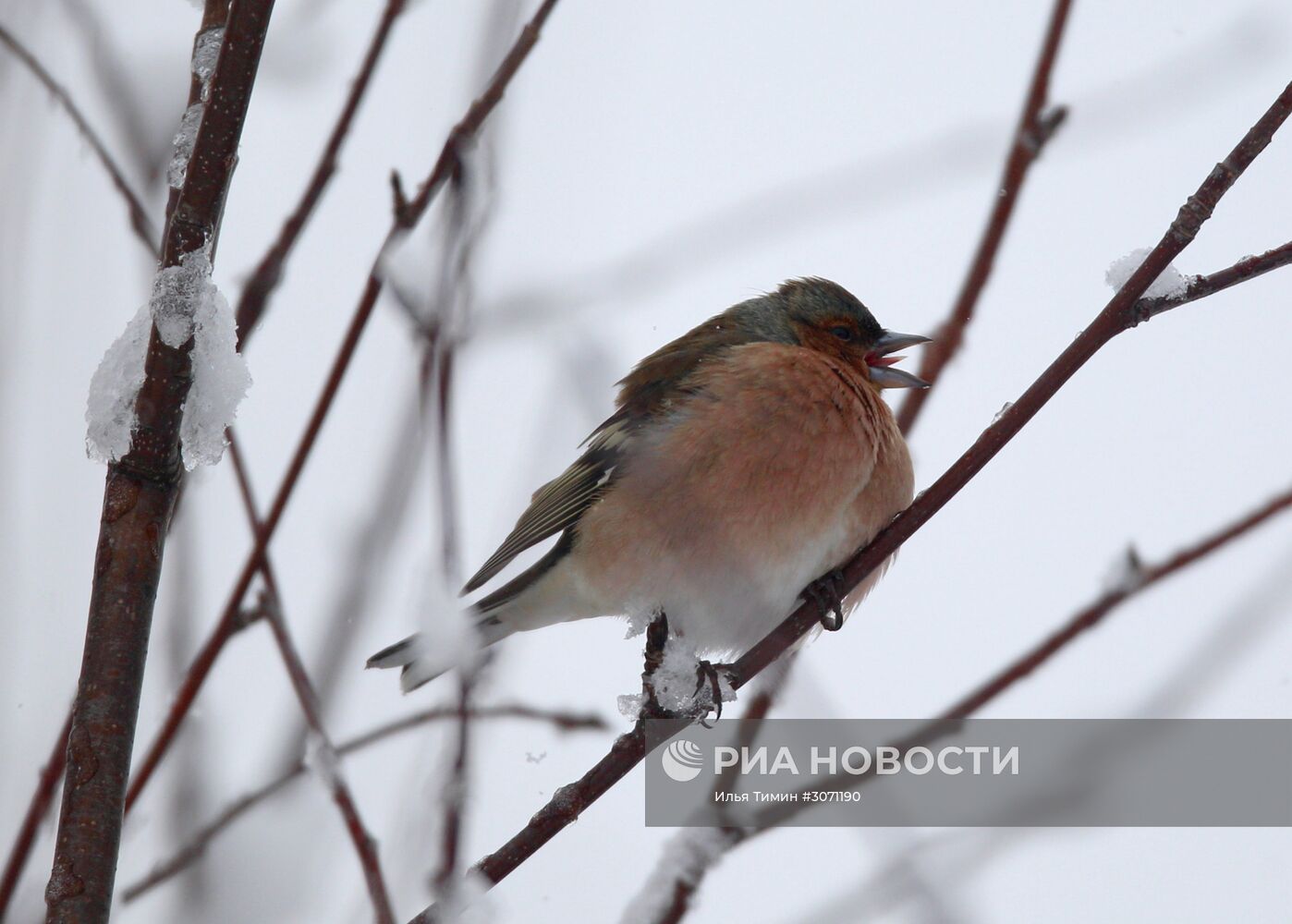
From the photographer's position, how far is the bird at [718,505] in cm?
323

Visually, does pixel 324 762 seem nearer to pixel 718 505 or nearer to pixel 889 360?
pixel 718 505

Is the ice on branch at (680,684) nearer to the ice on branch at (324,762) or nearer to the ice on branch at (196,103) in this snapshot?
the ice on branch at (324,762)

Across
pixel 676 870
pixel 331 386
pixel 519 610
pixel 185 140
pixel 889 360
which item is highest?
pixel 889 360

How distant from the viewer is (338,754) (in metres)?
2.31

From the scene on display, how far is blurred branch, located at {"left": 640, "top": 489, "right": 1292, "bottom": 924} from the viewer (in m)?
2.12

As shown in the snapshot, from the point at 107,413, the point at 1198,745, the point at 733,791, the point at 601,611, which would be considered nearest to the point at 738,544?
the point at 601,611

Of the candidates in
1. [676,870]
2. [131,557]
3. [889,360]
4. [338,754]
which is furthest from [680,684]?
[889,360]

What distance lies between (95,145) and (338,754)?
1.26 metres

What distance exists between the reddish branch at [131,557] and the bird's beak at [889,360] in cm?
248

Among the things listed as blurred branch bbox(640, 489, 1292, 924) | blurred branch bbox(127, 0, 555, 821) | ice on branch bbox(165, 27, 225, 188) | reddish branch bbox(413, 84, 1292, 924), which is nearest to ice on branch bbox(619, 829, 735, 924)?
blurred branch bbox(640, 489, 1292, 924)

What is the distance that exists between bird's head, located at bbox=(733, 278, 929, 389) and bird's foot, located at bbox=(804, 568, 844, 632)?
85 centimetres

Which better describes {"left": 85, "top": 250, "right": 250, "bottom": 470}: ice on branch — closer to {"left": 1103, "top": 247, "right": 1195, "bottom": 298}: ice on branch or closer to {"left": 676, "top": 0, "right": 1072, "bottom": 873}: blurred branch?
{"left": 676, "top": 0, "right": 1072, "bottom": 873}: blurred branch

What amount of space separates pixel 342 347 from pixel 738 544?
1.38m

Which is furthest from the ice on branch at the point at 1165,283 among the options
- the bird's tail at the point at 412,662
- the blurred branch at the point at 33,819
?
the bird's tail at the point at 412,662
